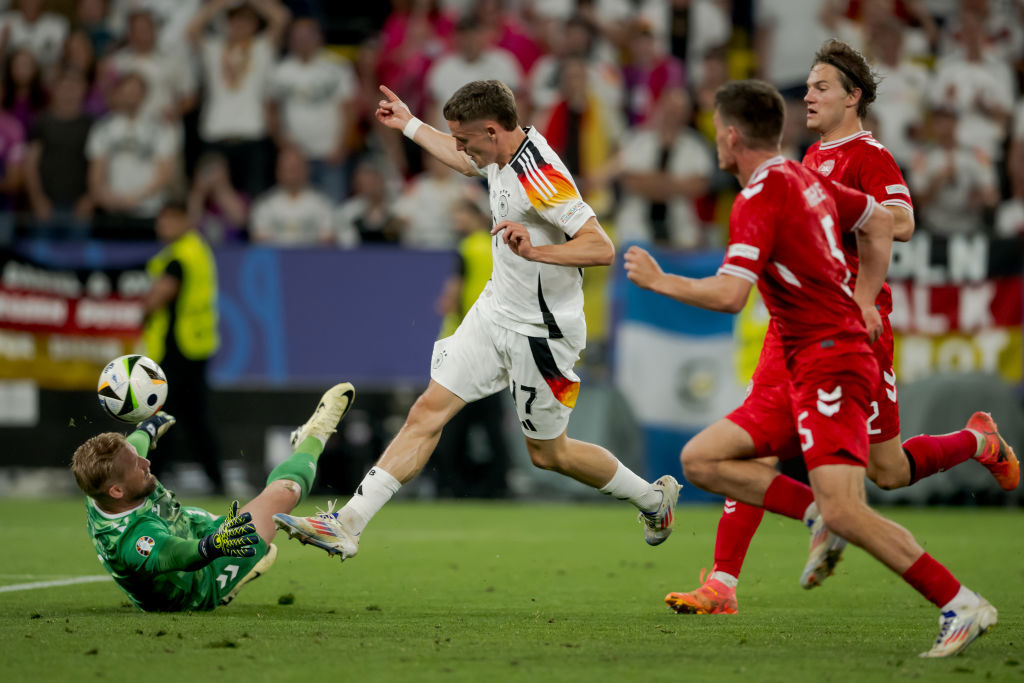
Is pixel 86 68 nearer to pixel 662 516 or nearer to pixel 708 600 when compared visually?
pixel 662 516

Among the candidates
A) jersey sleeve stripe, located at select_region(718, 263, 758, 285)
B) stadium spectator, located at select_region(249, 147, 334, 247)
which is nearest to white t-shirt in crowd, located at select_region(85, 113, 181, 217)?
stadium spectator, located at select_region(249, 147, 334, 247)

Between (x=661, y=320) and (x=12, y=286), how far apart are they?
6.64m

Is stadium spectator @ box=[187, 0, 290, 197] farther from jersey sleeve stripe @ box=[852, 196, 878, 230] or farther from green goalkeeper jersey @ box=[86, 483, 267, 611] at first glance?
jersey sleeve stripe @ box=[852, 196, 878, 230]

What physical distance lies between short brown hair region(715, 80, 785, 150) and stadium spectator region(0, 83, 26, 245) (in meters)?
11.7

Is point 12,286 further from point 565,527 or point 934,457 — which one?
point 934,457

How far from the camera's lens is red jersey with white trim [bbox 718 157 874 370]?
5566 mm

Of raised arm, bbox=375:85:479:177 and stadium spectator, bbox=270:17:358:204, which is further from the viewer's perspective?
stadium spectator, bbox=270:17:358:204

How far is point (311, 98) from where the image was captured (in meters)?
15.5

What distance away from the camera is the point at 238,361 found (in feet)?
45.1

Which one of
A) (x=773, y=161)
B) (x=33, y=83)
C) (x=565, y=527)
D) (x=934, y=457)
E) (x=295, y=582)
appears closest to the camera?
(x=773, y=161)

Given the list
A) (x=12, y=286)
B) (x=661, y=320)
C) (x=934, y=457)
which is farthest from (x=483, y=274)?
(x=934, y=457)

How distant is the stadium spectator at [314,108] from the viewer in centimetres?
1552

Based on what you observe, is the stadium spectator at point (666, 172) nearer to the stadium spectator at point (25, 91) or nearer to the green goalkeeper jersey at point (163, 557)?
the stadium spectator at point (25, 91)

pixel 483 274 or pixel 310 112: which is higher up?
pixel 310 112
